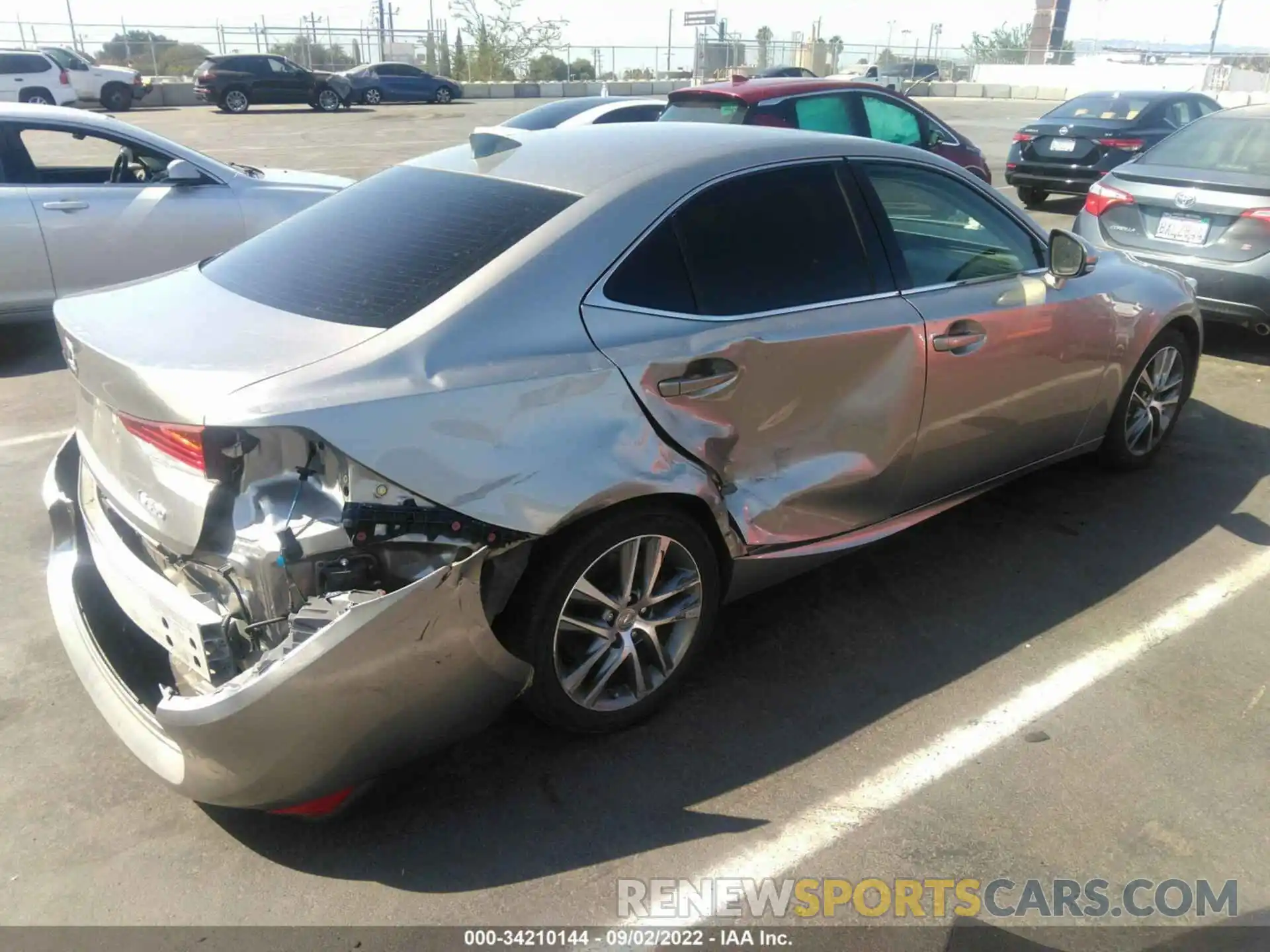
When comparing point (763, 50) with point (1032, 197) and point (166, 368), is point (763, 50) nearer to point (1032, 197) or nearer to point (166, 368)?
point (1032, 197)

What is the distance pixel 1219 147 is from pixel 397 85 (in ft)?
100

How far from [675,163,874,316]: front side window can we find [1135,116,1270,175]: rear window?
4.83 meters

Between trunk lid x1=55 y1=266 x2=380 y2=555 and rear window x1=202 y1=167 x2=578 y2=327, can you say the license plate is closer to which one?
rear window x1=202 y1=167 x2=578 y2=327

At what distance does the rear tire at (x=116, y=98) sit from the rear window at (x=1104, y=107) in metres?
25.8

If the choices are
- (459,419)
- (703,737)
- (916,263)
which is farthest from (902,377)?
(459,419)

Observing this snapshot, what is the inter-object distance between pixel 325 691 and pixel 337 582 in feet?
0.82

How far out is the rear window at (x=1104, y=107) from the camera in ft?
→ 41.5

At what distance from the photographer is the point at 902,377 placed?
3541 millimetres

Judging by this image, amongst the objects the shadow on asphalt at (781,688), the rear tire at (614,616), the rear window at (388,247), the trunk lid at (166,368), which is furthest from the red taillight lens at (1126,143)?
the trunk lid at (166,368)

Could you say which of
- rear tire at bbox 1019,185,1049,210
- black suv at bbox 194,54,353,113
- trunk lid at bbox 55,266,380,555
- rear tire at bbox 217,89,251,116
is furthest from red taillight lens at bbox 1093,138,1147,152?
rear tire at bbox 217,89,251,116

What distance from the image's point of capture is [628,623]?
3023mm

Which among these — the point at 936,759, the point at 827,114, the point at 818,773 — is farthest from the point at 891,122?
the point at 818,773

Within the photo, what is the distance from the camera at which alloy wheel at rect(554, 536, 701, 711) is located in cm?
293

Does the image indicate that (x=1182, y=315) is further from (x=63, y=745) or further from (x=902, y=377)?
(x=63, y=745)
